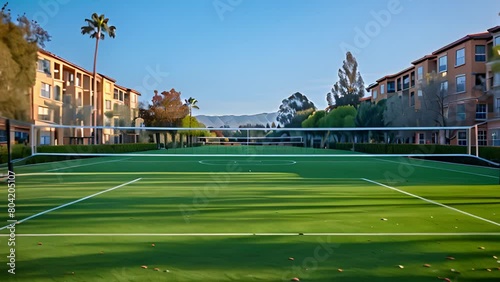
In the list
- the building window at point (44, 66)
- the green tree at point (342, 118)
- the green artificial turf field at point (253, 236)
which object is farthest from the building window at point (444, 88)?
the building window at point (44, 66)

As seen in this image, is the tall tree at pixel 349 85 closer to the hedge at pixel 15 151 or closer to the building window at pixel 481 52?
the building window at pixel 481 52

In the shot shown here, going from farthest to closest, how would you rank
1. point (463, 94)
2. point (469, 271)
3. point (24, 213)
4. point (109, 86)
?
point (109, 86) → point (463, 94) → point (24, 213) → point (469, 271)

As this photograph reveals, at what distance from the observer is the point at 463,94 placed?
44.4 m

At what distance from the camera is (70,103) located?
54.6 meters

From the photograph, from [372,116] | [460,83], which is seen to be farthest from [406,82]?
[460,83]

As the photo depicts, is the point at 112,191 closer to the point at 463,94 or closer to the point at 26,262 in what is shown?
the point at 26,262

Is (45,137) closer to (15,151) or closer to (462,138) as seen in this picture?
(15,151)

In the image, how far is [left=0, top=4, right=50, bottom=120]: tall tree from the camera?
2100 centimetres

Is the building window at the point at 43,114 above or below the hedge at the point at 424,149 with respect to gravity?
above

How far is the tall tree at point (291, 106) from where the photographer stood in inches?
5369

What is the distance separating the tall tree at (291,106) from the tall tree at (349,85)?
43471 mm

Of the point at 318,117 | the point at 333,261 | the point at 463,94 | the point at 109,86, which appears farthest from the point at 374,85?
the point at 333,261

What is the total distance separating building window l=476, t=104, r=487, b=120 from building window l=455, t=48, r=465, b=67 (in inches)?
176

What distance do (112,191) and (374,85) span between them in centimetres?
7117
